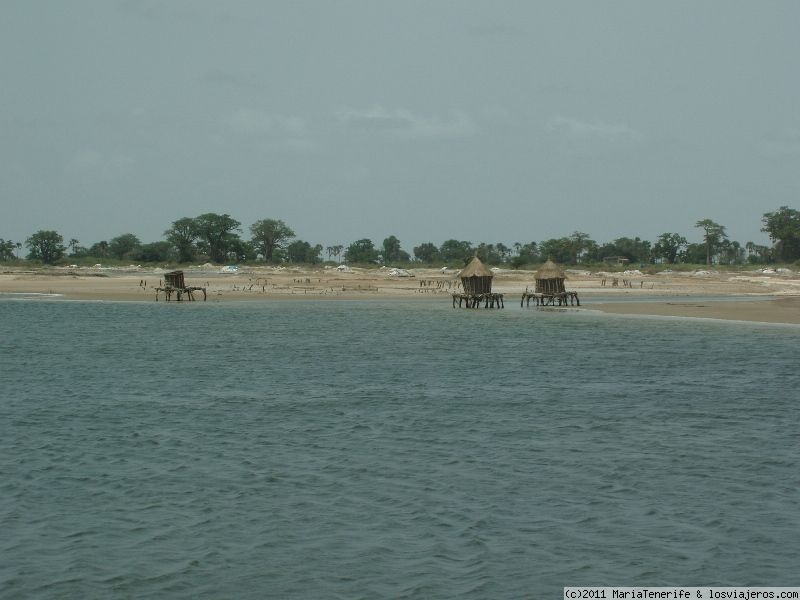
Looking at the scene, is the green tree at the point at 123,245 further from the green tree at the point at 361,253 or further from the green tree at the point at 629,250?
the green tree at the point at 629,250

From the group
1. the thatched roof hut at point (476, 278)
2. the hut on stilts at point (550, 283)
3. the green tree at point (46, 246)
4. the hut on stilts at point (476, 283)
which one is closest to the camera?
the hut on stilts at point (550, 283)

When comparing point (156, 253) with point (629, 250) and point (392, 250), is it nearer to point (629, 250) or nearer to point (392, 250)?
point (392, 250)

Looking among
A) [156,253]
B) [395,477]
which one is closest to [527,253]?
[156,253]

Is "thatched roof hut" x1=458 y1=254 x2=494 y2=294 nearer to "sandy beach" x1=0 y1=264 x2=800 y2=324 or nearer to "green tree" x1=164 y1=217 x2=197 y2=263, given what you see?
"sandy beach" x1=0 y1=264 x2=800 y2=324

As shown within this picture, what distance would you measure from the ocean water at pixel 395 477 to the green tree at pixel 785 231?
5219 inches

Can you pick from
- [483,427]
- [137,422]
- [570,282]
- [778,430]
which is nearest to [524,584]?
[483,427]

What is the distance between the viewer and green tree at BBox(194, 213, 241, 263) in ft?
515

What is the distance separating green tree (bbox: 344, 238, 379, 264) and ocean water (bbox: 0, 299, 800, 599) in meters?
145

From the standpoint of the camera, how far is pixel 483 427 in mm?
19828

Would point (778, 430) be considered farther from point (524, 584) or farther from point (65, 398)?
point (65, 398)

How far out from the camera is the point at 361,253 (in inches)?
7101

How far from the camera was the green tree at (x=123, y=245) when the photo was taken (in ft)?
552

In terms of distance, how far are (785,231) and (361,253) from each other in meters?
76.1

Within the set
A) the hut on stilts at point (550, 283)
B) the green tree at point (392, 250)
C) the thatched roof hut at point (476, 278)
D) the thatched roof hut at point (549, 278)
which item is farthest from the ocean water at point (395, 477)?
the green tree at point (392, 250)
